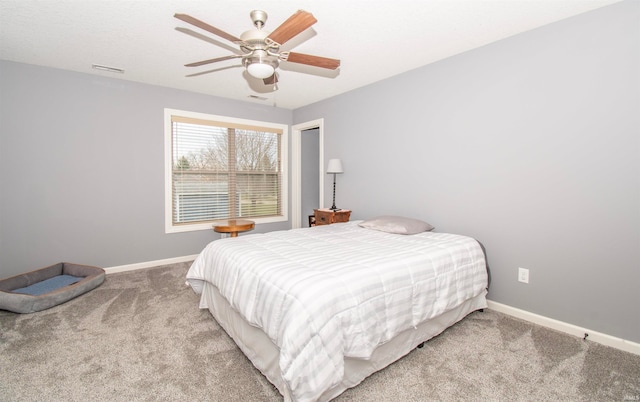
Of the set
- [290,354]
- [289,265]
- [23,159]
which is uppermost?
[23,159]

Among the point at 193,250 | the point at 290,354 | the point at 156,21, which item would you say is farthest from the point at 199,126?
the point at 290,354

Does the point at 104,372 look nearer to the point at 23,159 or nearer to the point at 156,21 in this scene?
the point at 156,21

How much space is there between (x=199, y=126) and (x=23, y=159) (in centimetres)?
204

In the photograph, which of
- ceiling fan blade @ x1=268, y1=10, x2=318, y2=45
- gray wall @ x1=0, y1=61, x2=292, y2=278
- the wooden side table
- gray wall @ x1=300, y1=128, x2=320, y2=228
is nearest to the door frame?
gray wall @ x1=300, y1=128, x2=320, y2=228

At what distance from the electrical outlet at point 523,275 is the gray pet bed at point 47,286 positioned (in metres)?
4.26

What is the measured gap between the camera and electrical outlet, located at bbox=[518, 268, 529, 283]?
253cm

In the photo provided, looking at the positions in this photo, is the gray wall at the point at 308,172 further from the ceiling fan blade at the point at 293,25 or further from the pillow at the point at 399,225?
the ceiling fan blade at the point at 293,25

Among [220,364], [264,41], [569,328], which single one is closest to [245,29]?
[264,41]

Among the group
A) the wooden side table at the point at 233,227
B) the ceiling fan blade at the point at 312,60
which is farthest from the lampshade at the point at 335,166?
the ceiling fan blade at the point at 312,60

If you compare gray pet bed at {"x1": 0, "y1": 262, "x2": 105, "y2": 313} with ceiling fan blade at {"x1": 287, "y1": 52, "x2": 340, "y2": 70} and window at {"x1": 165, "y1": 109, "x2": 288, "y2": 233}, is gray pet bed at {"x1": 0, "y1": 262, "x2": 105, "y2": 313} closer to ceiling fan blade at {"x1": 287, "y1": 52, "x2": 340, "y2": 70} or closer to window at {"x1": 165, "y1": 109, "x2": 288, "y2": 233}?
window at {"x1": 165, "y1": 109, "x2": 288, "y2": 233}

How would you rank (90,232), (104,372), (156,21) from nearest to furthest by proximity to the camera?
(104,372)
(156,21)
(90,232)

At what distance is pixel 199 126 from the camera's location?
4.46 meters

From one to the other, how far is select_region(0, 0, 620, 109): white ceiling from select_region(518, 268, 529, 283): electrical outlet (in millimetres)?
2100

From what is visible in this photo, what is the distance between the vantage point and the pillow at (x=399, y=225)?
2.88 metres
